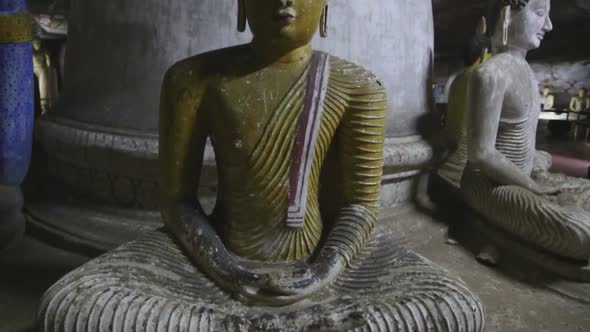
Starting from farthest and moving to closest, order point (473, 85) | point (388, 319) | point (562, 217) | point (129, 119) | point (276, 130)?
point (473, 85), point (129, 119), point (562, 217), point (276, 130), point (388, 319)

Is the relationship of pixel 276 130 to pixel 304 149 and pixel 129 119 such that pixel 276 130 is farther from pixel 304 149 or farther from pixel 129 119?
pixel 129 119

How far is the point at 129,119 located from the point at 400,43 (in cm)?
140

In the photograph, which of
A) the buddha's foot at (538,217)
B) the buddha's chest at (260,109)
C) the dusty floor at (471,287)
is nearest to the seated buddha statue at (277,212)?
the buddha's chest at (260,109)

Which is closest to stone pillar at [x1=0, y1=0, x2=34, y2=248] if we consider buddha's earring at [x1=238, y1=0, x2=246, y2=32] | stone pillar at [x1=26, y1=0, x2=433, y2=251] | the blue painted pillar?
the blue painted pillar

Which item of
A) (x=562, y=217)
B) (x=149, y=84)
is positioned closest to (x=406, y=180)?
(x=562, y=217)

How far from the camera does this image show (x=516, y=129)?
8.93 feet

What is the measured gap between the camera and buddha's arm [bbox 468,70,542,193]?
2.51m

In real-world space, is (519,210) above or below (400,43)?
below

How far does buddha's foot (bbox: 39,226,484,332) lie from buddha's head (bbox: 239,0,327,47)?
26.0 inches

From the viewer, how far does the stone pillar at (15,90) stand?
1.99 meters

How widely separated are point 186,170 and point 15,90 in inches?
39.1

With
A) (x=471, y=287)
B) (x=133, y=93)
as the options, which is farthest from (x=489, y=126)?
(x=133, y=93)

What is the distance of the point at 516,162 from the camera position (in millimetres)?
2732

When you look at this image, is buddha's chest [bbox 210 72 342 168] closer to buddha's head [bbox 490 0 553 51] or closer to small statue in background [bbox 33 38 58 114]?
buddha's head [bbox 490 0 553 51]
